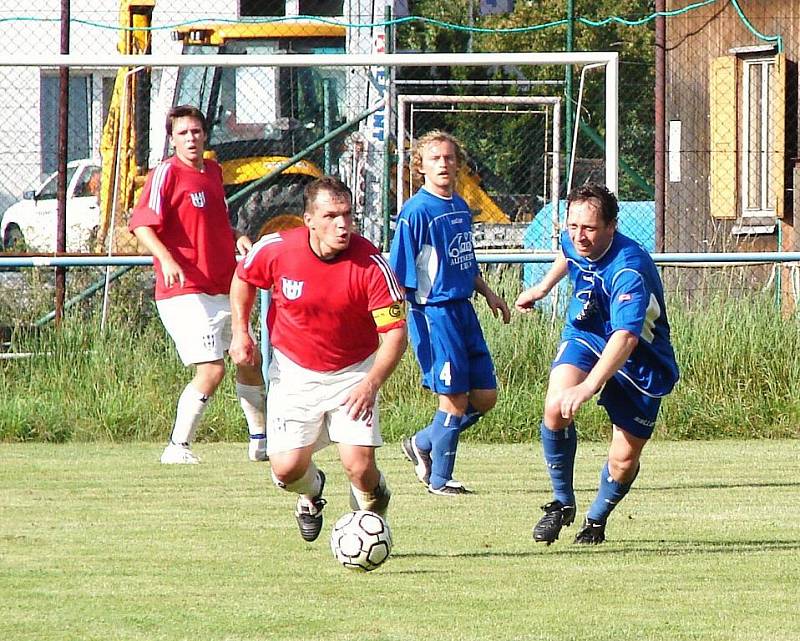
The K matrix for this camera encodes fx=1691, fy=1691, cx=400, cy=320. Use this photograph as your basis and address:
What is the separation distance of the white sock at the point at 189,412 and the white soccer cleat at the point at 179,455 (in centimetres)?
5

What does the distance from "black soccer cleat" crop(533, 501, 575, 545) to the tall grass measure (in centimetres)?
428

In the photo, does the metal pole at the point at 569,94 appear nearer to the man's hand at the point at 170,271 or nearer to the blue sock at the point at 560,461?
the man's hand at the point at 170,271

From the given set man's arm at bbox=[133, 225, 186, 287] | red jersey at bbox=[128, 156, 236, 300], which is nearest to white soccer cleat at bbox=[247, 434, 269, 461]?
red jersey at bbox=[128, 156, 236, 300]

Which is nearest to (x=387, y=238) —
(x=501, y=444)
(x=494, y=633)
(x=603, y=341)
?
(x=501, y=444)

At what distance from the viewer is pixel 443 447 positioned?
29.1ft

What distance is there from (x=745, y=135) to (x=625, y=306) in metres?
11.2

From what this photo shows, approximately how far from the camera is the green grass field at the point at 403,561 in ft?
18.1

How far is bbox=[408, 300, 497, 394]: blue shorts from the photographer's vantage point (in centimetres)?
891

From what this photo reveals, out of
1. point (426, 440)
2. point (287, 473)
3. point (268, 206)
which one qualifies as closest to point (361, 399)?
point (287, 473)

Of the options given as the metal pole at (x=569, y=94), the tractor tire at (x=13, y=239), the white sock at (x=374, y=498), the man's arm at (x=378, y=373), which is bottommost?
the white sock at (x=374, y=498)

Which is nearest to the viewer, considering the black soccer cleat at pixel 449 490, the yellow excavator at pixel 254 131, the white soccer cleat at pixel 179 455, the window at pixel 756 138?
the black soccer cleat at pixel 449 490

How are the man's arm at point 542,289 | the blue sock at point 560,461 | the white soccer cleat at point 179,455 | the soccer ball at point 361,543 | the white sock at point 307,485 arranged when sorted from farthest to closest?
the white soccer cleat at point 179,455
the man's arm at point 542,289
the blue sock at point 560,461
the white sock at point 307,485
the soccer ball at point 361,543

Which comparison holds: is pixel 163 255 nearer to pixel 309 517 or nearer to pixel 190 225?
pixel 190 225

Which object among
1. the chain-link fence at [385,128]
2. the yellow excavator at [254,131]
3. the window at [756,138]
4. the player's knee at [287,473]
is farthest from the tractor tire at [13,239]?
the player's knee at [287,473]
